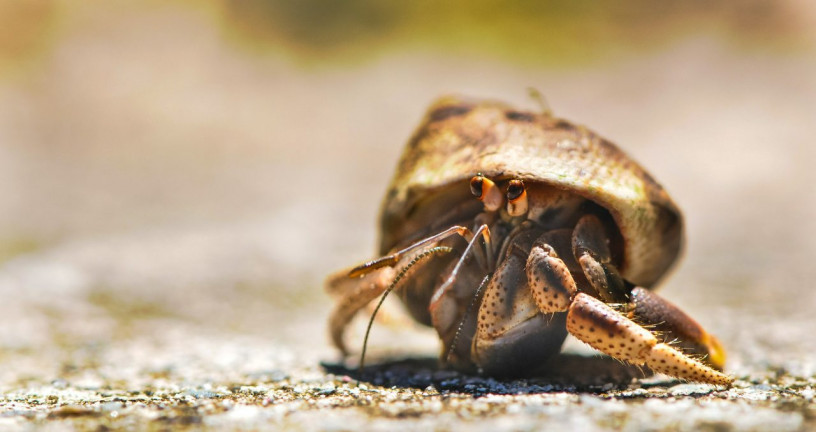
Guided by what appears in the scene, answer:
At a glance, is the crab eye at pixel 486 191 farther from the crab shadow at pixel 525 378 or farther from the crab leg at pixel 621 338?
the crab shadow at pixel 525 378

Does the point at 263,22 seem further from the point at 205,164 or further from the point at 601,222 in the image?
the point at 601,222

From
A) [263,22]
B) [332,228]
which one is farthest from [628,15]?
[332,228]

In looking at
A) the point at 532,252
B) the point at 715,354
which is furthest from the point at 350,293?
the point at 715,354

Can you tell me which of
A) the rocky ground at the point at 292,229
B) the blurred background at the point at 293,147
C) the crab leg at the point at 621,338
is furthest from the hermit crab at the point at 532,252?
the blurred background at the point at 293,147

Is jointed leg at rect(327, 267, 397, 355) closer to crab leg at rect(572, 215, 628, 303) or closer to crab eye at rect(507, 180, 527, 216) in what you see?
crab eye at rect(507, 180, 527, 216)

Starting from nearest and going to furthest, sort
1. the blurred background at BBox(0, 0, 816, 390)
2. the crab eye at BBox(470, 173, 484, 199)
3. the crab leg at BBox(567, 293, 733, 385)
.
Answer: the crab leg at BBox(567, 293, 733, 385) < the crab eye at BBox(470, 173, 484, 199) < the blurred background at BBox(0, 0, 816, 390)

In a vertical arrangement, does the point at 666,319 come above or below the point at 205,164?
below

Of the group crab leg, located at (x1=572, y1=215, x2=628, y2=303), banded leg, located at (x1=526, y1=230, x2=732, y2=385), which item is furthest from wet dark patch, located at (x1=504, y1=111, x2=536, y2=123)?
banded leg, located at (x1=526, y1=230, x2=732, y2=385)

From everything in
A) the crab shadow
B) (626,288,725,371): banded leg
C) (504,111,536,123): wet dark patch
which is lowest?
the crab shadow
